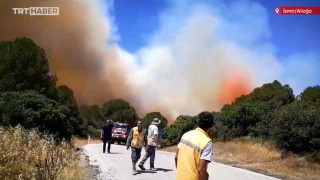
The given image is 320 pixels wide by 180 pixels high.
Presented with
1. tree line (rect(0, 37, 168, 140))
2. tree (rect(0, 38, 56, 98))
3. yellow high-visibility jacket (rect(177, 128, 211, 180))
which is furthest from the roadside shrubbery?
tree (rect(0, 38, 56, 98))

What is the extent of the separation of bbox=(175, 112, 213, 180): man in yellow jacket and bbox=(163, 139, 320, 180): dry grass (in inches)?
448

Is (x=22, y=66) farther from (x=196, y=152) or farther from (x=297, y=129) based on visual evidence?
(x=196, y=152)

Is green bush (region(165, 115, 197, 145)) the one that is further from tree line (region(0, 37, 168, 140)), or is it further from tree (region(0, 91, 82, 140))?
tree (region(0, 91, 82, 140))

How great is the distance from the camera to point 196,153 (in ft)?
19.5

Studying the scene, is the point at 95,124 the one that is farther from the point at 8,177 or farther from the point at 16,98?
the point at 8,177

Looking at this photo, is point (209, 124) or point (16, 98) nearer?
point (209, 124)

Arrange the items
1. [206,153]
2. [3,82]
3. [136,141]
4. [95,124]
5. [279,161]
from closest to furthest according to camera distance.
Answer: [206,153]
[136,141]
[279,161]
[3,82]
[95,124]

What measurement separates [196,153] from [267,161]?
738 inches

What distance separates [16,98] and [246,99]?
4831 centimetres

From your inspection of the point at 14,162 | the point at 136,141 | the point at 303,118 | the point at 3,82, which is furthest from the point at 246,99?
the point at 14,162

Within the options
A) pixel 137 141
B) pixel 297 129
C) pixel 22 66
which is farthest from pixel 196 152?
pixel 22 66

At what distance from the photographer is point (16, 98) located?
2338cm

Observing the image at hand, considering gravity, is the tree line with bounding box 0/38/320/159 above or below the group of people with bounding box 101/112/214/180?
above

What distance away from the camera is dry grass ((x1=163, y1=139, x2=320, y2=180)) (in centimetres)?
1864
